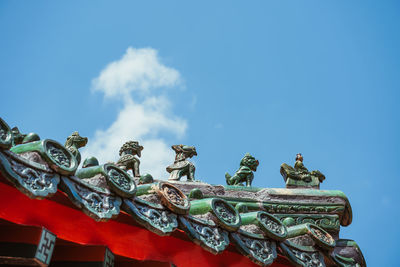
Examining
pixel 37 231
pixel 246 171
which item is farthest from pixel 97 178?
pixel 246 171

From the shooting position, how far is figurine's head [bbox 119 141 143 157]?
8.51 metres

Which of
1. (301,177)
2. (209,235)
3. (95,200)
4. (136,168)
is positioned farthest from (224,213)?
(136,168)

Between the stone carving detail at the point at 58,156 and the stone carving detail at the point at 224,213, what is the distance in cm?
137

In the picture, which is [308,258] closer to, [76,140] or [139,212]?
[139,212]

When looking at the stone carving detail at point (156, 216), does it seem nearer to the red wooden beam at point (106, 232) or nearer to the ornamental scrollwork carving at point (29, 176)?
the red wooden beam at point (106, 232)

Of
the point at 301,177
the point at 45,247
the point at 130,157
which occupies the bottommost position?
the point at 45,247

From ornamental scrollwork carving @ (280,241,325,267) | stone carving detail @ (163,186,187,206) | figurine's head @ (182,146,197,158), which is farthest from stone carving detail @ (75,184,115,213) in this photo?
figurine's head @ (182,146,197,158)

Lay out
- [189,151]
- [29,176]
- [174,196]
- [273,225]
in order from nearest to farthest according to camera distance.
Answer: [29,176]
[174,196]
[273,225]
[189,151]

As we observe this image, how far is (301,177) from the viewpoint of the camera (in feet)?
26.5

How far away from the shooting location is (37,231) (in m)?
4.16

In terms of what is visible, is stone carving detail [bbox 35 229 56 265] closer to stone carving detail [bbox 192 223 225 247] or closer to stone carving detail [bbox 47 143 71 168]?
stone carving detail [bbox 47 143 71 168]

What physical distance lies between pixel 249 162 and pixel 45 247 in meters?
4.98

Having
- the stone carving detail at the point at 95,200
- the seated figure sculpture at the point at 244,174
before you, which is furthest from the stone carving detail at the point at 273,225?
the seated figure sculpture at the point at 244,174

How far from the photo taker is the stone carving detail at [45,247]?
4004 mm
